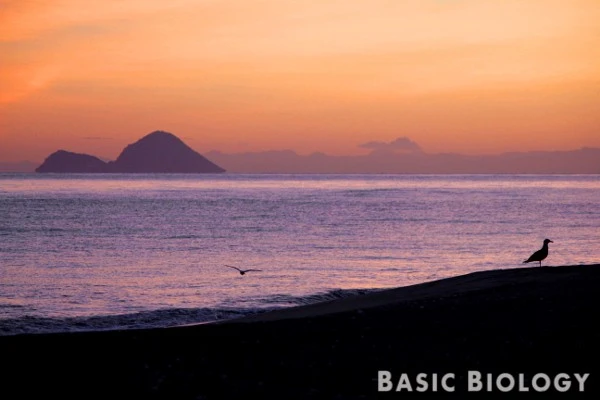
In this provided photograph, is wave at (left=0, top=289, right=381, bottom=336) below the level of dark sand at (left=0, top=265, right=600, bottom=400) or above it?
below

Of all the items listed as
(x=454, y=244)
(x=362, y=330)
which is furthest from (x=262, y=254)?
(x=362, y=330)

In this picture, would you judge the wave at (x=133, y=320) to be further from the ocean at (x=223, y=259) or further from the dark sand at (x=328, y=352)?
the dark sand at (x=328, y=352)

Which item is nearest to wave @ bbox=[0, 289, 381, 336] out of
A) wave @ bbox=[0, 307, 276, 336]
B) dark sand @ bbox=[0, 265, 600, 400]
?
wave @ bbox=[0, 307, 276, 336]

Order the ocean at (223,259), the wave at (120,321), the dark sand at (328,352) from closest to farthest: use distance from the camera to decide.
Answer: the dark sand at (328,352) → the wave at (120,321) → the ocean at (223,259)

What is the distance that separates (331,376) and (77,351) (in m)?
4.26

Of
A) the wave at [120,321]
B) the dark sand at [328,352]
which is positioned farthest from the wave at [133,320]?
the dark sand at [328,352]

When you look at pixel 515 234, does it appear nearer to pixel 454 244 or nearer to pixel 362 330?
pixel 454 244

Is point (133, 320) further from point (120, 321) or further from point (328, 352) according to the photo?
point (328, 352)

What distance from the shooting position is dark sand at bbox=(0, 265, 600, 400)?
10.1 m

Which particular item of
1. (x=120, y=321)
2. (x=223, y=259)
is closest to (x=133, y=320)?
(x=120, y=321)

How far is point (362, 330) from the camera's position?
12547 millimetres

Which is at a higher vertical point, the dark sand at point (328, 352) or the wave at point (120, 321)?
the dark sand at point (328, 352)

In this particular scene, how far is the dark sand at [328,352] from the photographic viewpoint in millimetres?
10055

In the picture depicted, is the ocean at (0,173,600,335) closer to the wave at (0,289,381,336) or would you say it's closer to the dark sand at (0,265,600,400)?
the wave at (0,289,381,336)
